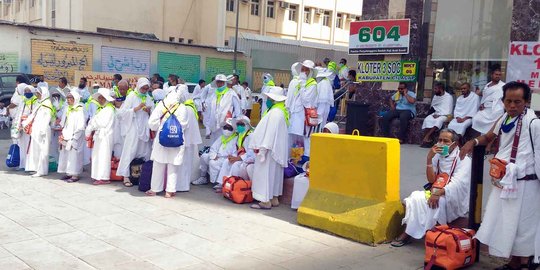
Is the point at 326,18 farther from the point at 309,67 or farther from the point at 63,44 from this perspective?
the point at 309,67

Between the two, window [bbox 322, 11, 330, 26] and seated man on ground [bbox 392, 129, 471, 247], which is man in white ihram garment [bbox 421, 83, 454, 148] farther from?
window [bbox 322, 11, 330, 26]

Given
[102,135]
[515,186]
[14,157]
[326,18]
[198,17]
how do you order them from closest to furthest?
[515,186] → [102,135] → [14,157] → [198,17] → [326,18]

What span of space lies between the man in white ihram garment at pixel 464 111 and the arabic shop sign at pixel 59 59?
15.0m

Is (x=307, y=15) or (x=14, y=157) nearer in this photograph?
(x=14, y=157)

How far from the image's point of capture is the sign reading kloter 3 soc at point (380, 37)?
42.1 ft

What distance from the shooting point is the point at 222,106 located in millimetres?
10656

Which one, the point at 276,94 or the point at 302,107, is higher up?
the point at 276,94

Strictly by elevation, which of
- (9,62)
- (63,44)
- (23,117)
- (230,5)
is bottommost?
(23,117)

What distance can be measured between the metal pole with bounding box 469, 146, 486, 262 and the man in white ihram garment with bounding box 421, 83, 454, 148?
652 cm

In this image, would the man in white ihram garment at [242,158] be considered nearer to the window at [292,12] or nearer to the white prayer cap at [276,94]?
the white prayer cap at [276,94]

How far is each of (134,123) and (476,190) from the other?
588 cm

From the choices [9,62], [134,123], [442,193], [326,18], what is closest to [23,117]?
[134,123]

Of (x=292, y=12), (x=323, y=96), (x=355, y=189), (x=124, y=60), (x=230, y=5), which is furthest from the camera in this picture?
(x=292, y=12)

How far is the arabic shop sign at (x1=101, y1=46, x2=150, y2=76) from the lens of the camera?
21.2 meters
